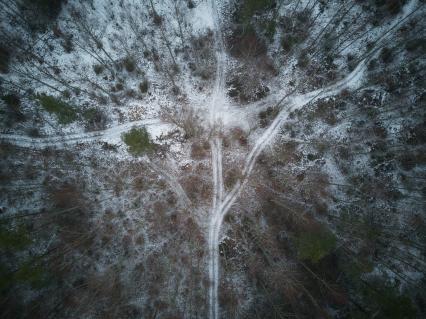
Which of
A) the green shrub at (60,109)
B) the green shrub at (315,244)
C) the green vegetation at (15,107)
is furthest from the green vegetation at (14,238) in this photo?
the green shrub at (315,244)

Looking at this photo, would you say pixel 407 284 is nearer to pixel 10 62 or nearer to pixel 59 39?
pixel 59 39

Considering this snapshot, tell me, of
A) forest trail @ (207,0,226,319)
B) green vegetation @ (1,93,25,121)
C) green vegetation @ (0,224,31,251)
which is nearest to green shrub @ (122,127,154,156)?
forest trail @ (207,0,226,319)

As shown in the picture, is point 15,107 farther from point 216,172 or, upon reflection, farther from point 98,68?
point 216,172

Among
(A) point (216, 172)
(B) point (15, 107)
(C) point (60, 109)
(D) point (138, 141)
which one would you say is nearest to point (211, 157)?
(A) point (216, 172)

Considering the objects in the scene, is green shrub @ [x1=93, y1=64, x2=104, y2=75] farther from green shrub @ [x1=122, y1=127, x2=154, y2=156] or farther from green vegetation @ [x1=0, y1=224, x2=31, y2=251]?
green vegetation @ [x1=0, y1=224, x2=31, y2=251]

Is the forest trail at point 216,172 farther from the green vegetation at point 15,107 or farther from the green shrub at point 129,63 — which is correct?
the green vegetation at point 15,107

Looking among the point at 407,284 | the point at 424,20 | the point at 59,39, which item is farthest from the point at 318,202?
the point at 59,39
